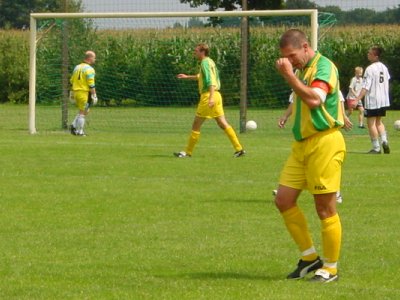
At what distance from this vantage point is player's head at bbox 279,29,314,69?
8.45m

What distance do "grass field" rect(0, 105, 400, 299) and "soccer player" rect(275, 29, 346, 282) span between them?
339 millimetres

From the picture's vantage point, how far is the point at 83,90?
87.7ft

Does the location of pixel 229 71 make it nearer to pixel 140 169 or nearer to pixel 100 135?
pixel 100 135

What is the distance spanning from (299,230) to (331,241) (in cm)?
33

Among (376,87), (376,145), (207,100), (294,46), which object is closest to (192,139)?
(207,100)

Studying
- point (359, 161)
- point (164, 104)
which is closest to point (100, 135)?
point (164, 104)

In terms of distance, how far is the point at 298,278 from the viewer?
8.71 metres

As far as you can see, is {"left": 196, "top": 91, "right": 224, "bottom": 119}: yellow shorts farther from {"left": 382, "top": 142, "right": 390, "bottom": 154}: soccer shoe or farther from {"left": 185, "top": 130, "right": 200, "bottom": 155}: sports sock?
{"left": 382, "top": 142, "right": 390, "bottom": 154}: soccer shoe

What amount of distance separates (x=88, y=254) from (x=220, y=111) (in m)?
10.5

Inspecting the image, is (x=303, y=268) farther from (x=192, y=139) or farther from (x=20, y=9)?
(x=20, y=9)

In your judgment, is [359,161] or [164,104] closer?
[359,161]

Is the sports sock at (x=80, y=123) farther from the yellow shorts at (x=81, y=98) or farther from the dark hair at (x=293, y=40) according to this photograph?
the dark hair at (x=293, y=40)

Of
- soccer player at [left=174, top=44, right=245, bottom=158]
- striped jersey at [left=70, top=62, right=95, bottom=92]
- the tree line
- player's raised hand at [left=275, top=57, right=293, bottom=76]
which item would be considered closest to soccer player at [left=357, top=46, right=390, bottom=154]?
soccer player at [left=174, top=44, right=245, bottom=158]

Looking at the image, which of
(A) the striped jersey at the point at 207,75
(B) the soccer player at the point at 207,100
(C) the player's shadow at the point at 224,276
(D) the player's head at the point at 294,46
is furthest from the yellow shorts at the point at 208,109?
(D) the player's head at the point at 294,46
